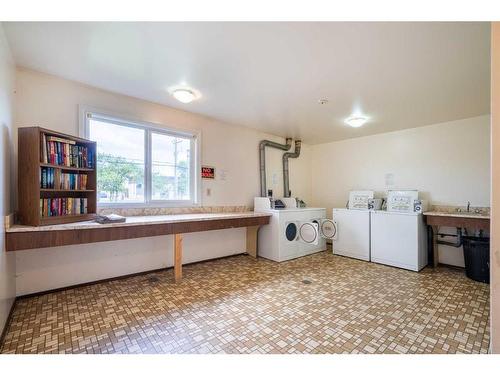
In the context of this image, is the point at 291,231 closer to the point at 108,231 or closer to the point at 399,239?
the point at 399,239

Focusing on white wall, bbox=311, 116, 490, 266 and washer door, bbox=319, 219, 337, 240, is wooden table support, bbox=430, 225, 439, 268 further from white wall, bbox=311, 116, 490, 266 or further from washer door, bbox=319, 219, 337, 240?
washer door, bbox=319, 219, 337, 240

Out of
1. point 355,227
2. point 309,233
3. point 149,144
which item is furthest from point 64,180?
point 355,227

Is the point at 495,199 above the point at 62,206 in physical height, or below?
above

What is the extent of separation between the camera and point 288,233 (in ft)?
13.6

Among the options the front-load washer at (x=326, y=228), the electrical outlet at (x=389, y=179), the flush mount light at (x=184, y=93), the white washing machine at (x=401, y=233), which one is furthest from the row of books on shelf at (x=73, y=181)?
the electrical outlet at (x=389, y=179)

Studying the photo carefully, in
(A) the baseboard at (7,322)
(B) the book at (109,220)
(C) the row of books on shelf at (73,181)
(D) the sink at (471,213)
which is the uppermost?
(C) the row of books on shelf at (73,181)

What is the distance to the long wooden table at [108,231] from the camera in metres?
2.04

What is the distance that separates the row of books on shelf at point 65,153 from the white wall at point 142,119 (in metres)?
0.34

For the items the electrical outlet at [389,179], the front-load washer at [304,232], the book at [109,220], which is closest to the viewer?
the book at [109,220]

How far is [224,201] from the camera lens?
4.19 meters

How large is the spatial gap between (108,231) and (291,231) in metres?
2.82

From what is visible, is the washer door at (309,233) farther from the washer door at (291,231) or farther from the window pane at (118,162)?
the window pane at (118,162)
